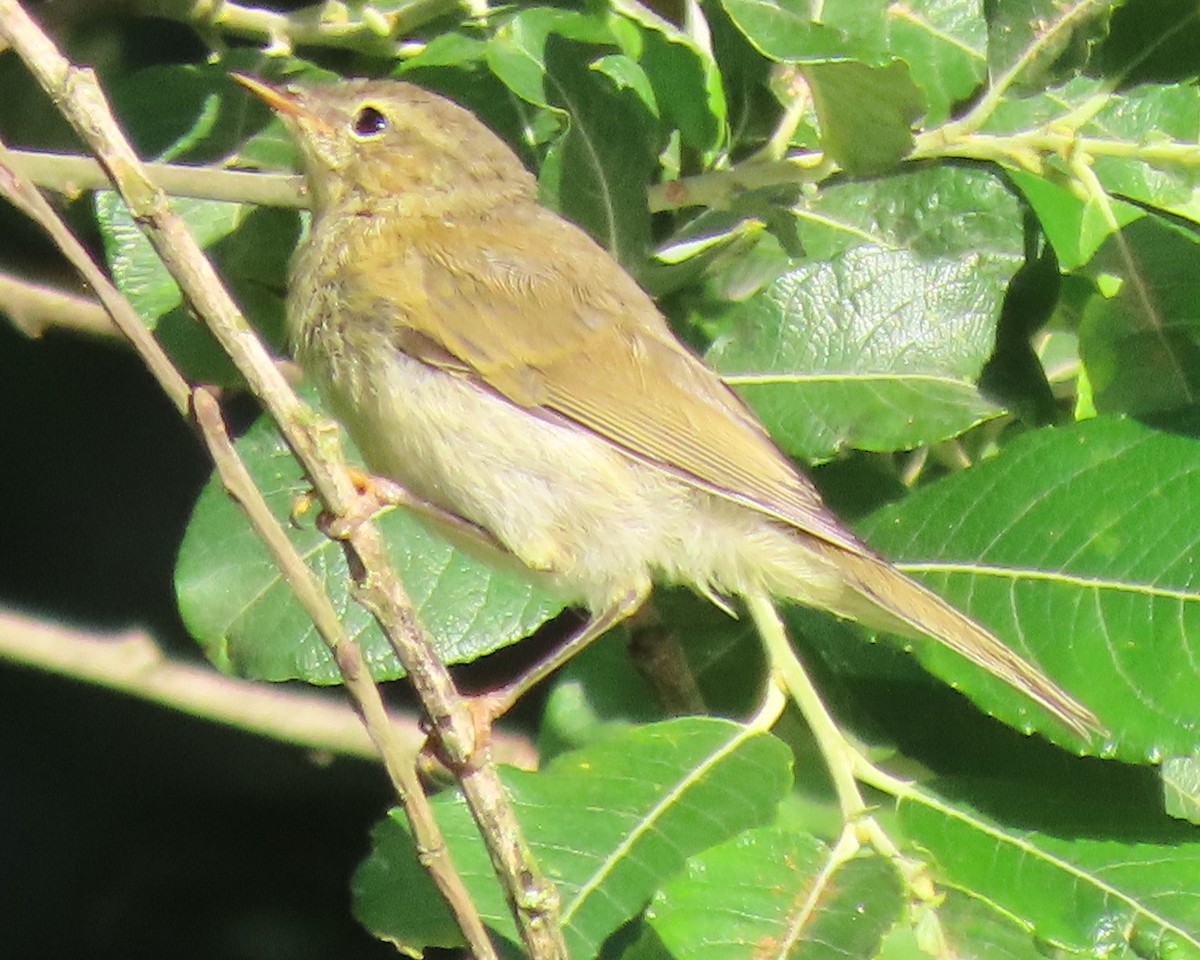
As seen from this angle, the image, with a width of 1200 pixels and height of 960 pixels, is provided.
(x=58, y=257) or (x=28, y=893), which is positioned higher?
(x=58, y=257)

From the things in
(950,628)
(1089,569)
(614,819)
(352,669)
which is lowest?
(614,819)

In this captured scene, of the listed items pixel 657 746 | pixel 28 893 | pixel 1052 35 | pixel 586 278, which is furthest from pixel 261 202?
pixel 28 893

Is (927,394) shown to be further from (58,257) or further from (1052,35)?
(58,257)

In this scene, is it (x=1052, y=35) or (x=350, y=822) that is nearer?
(x=1052, y=35)

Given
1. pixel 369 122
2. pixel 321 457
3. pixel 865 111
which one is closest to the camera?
pixel 321 457

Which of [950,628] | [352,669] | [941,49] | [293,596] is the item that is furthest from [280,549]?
[941,49]

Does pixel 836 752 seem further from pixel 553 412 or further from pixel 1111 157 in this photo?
pixel 1111 157

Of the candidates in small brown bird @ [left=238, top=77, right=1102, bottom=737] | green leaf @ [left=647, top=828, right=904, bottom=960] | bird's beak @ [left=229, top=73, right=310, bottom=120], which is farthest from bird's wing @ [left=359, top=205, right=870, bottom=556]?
green leaf @ [left=647, top=828, right=904, bottom=960]
